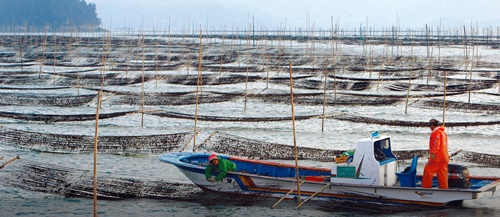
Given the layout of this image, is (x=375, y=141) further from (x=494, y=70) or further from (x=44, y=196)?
(x=494, y=70)

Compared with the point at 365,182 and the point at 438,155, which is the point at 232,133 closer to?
the point at 365,182

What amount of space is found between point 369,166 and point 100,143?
25.5ft

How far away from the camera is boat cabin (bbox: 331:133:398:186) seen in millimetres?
10000

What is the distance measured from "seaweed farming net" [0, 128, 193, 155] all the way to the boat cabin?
6.00m

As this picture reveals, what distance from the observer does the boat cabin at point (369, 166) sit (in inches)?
394

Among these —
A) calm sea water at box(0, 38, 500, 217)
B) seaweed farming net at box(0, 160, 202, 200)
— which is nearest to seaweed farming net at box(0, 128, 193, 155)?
calm sea water at box(0, 38, 500, 217)

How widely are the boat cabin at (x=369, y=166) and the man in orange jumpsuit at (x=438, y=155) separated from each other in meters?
0.68

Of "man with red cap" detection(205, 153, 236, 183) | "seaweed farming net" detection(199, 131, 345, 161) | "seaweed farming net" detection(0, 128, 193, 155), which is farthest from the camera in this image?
"seaweed farming net" detection(0, 128, 193, 155)

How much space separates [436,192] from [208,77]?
2331 centimetres

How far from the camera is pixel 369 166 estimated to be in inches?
396

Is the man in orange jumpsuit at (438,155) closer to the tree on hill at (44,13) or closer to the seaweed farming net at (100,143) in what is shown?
the seaweed farming net at (100,143)

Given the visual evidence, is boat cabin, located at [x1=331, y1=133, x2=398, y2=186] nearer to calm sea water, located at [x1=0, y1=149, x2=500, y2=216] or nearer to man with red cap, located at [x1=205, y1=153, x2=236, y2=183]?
calm sea water, located at [x1=0, y1=149, x2=500, y2=216]

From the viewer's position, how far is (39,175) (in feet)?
40.7

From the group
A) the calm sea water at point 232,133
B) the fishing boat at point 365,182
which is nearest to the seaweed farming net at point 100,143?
the calm sea water at point 232,133
